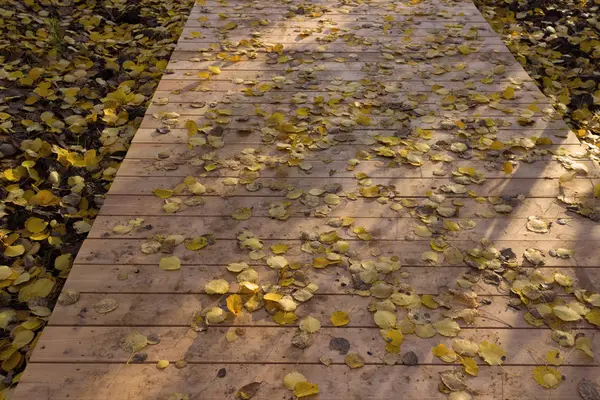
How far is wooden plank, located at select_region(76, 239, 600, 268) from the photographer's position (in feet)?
6.13

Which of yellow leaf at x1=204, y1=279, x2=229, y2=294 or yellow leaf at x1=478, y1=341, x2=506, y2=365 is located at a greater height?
yellow leaf at x1=204, y1=279, x2=229, y2=294

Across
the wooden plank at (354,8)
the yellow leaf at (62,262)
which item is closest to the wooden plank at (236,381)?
the yellow leaf at (62,262)

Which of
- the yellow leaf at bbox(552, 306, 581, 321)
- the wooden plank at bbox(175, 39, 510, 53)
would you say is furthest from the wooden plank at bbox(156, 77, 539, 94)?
the yellow leaf at bbox(552, 306, 581, 321)

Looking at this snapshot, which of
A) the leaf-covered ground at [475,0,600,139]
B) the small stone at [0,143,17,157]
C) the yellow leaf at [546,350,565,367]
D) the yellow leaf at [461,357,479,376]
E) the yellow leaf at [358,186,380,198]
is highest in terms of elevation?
the small stone at [0,143,17,157]

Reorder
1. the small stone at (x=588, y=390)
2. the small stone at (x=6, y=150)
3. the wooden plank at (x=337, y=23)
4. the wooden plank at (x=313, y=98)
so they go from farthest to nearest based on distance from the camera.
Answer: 1. the wooden plank at (x=337, y=23)
2. the wooden plank at (x=313, y=98)
3. the small stone at (x=6, y=150)
4. the small stone at (x=588, y=390)

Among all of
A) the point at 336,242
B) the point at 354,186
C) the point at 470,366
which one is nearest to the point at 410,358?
the point at 470,366

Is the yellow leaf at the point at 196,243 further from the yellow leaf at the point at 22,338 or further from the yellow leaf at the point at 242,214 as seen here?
the yellow leaf at the point at 22,338

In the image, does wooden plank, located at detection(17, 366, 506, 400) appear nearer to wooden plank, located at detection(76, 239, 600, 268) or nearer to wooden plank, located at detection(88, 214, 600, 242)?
wooden plank, located at detection(76, 239, 600, 268)

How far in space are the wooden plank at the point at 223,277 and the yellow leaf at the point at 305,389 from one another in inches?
14.4

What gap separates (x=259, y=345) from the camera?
5.20ft

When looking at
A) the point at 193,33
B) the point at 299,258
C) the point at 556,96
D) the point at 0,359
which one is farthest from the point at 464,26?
the point at 0,359

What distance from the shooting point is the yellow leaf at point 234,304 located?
5.50ft

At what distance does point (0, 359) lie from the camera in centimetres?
163

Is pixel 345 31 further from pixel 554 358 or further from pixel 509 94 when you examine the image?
pixel 554 358
